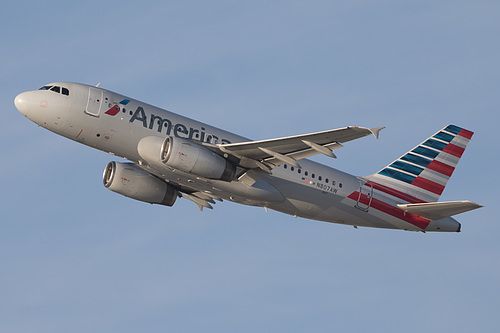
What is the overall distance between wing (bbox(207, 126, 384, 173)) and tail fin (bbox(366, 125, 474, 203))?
29.6 ft

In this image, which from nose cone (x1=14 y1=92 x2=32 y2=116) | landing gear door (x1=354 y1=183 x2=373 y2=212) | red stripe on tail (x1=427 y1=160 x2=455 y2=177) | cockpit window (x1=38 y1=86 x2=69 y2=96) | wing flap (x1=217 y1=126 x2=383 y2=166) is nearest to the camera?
wing flap (x1=217 y1=126 x2=383 y2=166)

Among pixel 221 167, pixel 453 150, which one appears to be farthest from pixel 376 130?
pixel 453 150

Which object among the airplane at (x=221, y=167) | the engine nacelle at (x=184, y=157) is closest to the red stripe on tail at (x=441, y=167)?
the airplane at (x=221, y=167)

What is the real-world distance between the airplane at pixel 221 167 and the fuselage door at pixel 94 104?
2.2 inches

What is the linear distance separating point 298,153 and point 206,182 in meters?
5.40

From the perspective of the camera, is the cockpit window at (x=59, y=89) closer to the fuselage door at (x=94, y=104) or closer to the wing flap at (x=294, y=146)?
the fuselage door at (x=94, y=104)

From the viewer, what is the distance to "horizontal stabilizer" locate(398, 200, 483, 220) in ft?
144

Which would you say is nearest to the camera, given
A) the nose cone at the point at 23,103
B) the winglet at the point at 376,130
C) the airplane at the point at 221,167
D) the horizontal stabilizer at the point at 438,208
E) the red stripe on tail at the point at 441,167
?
the winglet at the point at 376,130

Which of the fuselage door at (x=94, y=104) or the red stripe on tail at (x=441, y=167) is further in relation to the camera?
the red stripe on tail at (x=441, y=167)

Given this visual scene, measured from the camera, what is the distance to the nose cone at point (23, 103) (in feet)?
137

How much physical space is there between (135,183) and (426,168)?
64.0 ft

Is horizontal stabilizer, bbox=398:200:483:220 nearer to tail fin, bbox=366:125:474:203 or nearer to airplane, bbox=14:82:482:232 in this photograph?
airplane, bbox=14:82:482:232

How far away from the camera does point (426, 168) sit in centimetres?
5072

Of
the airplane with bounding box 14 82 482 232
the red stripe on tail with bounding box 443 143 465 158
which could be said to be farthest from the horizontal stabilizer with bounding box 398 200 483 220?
the red stripe on tail with bounding box 443 143 465 158
